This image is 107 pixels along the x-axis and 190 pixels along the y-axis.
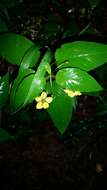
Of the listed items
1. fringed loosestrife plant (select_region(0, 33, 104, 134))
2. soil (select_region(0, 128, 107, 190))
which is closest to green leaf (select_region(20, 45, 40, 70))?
fringed loosestrife plant (select_region(0, 33, 104, 134))

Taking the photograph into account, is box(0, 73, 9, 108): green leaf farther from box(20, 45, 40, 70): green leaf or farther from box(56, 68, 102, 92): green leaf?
box(56, 68, 102, 92): green leaf

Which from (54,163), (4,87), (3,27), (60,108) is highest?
(3,27)

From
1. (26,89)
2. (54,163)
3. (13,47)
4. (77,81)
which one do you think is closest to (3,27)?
(13,47)

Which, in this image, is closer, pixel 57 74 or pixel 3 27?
pixel 57 74

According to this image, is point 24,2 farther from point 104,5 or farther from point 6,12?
point 104,5

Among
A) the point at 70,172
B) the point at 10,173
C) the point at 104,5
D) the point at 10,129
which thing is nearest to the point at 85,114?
the point at 70,172

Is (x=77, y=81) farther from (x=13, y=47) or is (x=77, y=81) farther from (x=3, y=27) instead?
(x=3, y=27)
